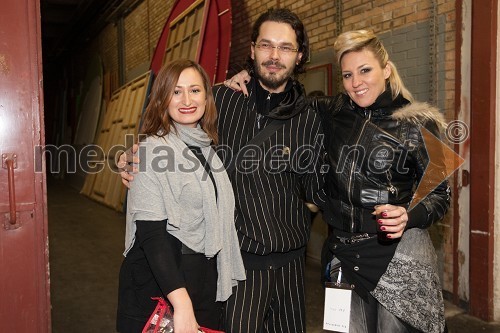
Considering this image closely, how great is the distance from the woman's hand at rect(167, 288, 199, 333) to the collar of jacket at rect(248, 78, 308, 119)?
93cm

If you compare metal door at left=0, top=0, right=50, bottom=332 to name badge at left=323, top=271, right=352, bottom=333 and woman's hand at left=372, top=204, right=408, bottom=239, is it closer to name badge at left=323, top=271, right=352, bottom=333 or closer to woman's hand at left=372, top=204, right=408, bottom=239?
name badge at left=323, top=271, right=352, bottom=333

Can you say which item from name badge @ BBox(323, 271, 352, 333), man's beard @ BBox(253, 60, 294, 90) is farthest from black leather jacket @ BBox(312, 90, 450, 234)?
man's beard @ BBox(253, 60, 294, 90)

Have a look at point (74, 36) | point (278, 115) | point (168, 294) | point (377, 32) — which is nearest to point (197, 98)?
point (278, 115)

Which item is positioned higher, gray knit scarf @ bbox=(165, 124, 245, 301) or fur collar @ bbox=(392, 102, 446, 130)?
fur collar @ bbox=(392, 102, 446, 130)

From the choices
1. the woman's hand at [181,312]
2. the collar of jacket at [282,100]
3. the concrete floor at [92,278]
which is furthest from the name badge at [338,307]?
the concrete floor at [92,278]

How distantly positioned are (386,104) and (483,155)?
6.13ft

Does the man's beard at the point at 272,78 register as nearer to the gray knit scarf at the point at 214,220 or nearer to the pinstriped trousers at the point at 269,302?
the gray knit scarf at the point at 214,220

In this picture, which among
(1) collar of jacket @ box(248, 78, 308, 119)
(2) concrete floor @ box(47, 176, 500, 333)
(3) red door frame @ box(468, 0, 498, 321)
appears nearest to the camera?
(1) collar of jacket @ box(248, 78, 308, 119)

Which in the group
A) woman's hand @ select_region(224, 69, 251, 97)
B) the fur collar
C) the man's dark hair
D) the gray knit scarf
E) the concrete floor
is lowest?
the concrete floor

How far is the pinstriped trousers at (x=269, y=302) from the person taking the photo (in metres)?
2.04

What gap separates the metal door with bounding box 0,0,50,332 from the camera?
1934mm

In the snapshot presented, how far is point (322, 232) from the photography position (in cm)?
511

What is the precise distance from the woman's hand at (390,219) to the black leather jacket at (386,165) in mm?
120

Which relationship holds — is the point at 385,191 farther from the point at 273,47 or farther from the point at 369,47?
the point at 273,47
